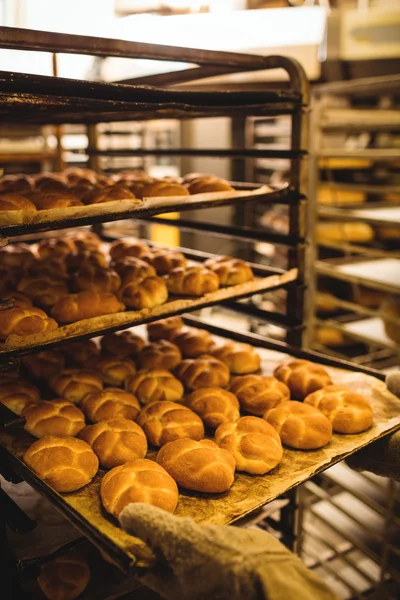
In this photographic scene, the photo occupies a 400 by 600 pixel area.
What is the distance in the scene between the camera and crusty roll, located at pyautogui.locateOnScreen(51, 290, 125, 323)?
202 cm

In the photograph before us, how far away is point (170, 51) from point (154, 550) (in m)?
1.68

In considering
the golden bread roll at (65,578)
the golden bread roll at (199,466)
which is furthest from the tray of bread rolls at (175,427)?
the golden bread roll at (65,578)

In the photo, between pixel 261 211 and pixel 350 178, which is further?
pixel 261 211

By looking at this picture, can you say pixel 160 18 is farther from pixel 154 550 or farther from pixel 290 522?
pixel 154 550

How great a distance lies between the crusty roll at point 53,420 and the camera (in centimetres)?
183

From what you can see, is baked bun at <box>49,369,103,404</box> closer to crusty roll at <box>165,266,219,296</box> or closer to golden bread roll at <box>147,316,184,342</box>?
crusty roll at <box>165,266,219,296</box>

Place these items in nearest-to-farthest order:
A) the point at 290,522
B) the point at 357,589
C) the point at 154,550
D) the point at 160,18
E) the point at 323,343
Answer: the point at 154,550 → the point at 290,522 → the point at 357,589 → the point at 160,18 → the point at 323,343

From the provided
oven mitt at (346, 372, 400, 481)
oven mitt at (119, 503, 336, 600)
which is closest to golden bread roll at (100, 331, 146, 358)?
oven mitt at (346, 372, 400, 481)

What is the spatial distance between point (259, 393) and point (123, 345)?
0.73 metres

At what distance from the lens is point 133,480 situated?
60.5 inches

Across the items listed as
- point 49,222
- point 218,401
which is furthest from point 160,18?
point 218,401

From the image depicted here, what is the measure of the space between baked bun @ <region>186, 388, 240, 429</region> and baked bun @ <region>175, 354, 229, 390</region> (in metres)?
0.13

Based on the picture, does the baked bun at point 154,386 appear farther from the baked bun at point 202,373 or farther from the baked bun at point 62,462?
the baked bun at point 62,462

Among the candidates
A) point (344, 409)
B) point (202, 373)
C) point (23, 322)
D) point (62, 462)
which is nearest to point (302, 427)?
point (344, 409)
